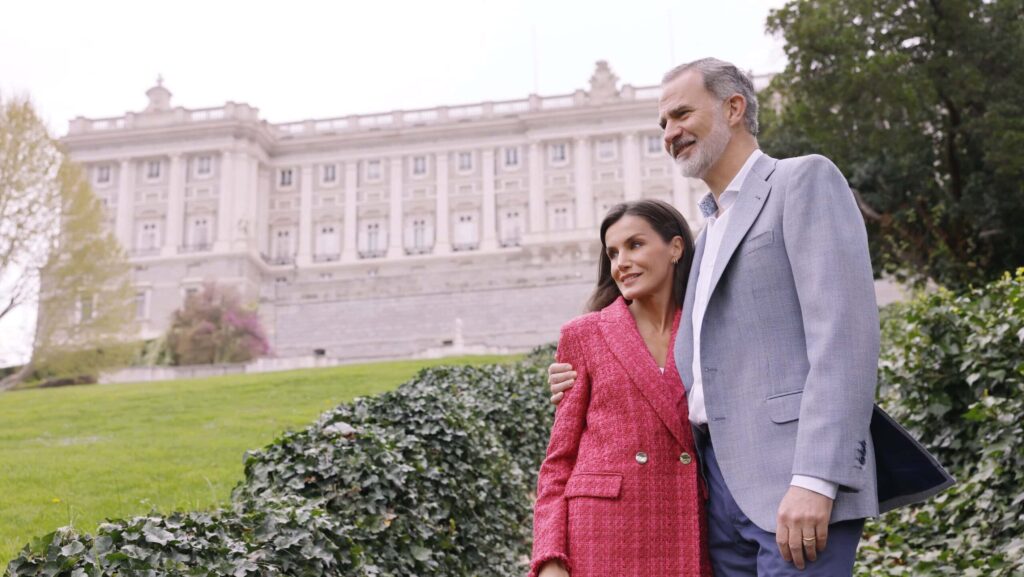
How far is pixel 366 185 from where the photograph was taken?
60219 millimetres

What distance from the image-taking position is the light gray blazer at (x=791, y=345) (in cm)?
194

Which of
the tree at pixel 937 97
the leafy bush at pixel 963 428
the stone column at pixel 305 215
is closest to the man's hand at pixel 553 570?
the leafy bush at pixel 963 428

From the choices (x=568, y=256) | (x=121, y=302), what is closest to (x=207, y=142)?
(x=568, y=256)

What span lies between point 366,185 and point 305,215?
433cm

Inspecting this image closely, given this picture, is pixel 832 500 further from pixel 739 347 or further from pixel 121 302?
pixel 121 302

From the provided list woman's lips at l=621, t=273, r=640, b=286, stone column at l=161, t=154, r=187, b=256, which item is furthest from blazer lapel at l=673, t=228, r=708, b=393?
stone column at l=161, t=154, r=187, b=256

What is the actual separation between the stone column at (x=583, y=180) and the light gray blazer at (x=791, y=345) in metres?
54.3

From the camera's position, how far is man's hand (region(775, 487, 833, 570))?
6.23ft

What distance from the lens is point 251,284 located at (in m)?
55.5

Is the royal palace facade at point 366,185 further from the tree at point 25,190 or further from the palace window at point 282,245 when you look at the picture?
the tree at point 25,190

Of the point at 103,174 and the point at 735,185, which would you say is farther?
the point at 103,174

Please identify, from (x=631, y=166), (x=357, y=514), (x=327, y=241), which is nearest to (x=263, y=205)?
(x=327, y=241)

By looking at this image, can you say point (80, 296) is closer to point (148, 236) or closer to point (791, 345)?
point (791, 345)

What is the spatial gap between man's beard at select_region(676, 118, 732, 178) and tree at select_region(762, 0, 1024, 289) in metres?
13.9
